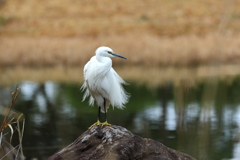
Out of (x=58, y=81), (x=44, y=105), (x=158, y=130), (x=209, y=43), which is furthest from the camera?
(x=209, y=43)

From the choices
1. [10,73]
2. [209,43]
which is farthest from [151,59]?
[10,73]

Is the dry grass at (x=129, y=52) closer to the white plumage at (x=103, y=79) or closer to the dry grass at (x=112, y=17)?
the dry grass at (x=112, y=17)

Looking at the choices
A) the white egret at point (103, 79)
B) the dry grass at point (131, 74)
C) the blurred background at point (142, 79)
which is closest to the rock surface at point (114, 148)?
the blurred background at point (142, 79)

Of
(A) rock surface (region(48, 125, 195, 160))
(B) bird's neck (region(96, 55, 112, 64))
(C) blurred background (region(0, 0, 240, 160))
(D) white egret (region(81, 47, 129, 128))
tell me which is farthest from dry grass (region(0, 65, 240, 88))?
(A) rock surface (region(48, 125, 195, 160))

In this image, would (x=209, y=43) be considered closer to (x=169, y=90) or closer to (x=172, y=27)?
(x=169, y=90)

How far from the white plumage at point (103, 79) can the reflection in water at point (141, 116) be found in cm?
92

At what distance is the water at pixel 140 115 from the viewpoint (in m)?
6.16

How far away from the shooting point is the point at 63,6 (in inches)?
1266

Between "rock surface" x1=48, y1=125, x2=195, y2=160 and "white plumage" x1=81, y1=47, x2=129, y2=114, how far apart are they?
0.74 m

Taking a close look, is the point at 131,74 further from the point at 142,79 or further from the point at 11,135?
the point at 11,135

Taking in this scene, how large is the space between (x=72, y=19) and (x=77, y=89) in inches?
696

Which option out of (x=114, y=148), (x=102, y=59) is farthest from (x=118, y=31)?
(x=114, y=148)

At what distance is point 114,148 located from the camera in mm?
2854

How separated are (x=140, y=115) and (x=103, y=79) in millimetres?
4935
